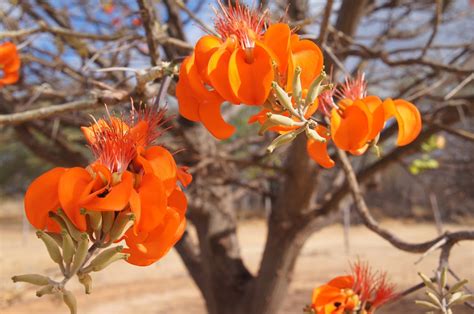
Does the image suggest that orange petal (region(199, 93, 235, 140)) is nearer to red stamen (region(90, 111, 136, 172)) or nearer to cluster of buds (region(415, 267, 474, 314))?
red stamen (region(90, 111, 136, 172))

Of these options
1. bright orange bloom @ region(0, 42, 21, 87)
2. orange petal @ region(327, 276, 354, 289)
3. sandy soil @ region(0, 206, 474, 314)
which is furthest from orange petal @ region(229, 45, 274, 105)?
sandy soil @ region(0, 206, 474, 314)

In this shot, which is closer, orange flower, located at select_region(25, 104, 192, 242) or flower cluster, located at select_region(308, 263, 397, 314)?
orange flower, located at select_region(25, 104, 192, 242)

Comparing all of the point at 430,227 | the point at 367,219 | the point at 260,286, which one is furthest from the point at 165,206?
the point at 430,227

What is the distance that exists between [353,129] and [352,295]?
40 centimetres

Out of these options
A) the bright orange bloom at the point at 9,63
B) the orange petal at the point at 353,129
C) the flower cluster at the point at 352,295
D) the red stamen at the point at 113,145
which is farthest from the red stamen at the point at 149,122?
the bright orange bloom at the point at 9,63

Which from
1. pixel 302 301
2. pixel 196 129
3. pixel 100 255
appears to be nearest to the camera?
pixel 100 255

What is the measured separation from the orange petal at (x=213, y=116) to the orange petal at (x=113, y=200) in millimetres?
176

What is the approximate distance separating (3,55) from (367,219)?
3.56 feet

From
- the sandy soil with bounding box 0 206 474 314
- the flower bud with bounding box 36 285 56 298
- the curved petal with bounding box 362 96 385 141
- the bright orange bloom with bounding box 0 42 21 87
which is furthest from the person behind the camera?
the sandy soil with bounding box 0 206 474 314

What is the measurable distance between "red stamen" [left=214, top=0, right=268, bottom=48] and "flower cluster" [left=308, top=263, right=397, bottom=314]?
524mm

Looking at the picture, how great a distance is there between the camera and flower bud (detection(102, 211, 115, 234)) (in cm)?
52

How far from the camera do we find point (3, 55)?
1.21 m

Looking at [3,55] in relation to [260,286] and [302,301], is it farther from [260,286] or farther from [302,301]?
[302,301]

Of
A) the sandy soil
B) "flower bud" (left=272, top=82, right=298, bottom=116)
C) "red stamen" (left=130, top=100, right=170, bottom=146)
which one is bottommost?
the sandy soil
